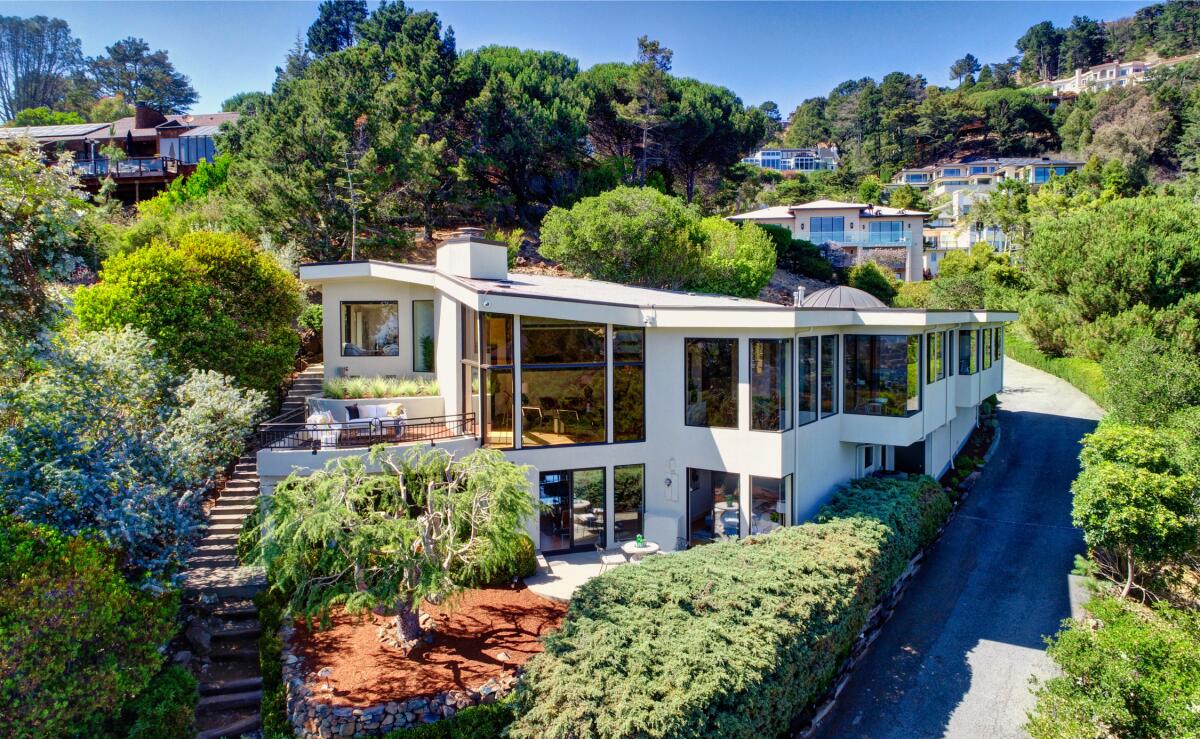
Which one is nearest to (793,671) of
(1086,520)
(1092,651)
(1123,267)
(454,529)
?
(1092,651)

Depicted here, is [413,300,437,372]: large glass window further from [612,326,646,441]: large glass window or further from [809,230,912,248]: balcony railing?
[809,230,912,248]: balcony railing

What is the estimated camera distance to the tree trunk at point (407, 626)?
10234 mm

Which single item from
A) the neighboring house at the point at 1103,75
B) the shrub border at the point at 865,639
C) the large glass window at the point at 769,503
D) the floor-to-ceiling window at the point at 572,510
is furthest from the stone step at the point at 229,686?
the neighboring house at the point at 1103,75

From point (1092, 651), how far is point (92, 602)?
13755 millimetres

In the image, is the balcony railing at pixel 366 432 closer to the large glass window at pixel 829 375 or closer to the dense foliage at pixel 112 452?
the dense foliage at pixel 112 452

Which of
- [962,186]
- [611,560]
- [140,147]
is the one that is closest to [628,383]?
[611,560]

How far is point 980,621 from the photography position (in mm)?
13969

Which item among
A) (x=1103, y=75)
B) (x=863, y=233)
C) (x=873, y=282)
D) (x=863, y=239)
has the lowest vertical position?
(x=873, y=282)

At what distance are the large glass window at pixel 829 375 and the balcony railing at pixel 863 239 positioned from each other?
4080cm

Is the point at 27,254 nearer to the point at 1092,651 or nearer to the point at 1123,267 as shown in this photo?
the point at 1092,651

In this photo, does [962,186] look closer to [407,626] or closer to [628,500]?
[628,500]

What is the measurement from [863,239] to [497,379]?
156ft

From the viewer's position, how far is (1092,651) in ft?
33.2

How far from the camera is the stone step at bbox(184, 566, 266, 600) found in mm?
11727
